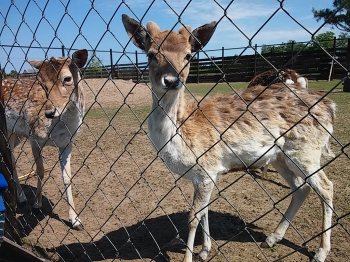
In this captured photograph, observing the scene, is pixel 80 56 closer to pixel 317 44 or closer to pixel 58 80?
pixel 58 80

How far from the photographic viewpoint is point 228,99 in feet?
11.2

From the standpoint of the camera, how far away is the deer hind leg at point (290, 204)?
3127 mm

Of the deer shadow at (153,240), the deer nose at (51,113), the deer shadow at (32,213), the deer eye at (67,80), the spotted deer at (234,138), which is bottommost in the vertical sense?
the deer shadow at (153,240)

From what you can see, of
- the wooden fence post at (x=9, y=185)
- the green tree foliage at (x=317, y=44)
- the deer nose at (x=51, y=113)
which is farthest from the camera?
the deer nose at (x=51, y=113)

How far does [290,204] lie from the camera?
3.29 metres

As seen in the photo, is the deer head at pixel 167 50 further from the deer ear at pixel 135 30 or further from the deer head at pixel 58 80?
the deer head at pixel 58 80

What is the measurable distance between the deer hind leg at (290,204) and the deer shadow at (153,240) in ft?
0.43

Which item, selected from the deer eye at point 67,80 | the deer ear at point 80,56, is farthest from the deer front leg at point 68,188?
the deer ear at point 80,56

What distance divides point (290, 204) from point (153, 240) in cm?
139

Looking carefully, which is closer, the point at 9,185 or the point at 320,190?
the point at 9,185

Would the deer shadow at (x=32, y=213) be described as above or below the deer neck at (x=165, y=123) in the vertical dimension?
below

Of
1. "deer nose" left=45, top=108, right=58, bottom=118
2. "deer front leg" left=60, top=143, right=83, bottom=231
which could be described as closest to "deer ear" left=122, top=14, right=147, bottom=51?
"deer nose" left=45, top=108, right=58, bottom=118

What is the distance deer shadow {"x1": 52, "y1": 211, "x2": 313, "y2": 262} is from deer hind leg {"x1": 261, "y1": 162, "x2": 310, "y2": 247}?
13 centimetres

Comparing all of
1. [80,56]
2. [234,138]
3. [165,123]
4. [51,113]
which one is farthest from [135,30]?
[80,56]
